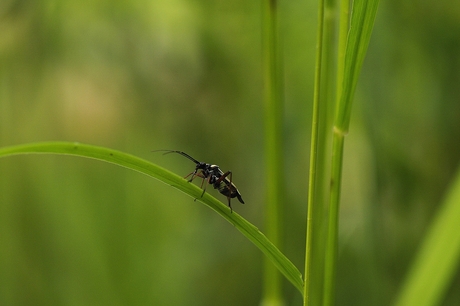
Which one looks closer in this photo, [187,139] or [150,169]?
[150,169]

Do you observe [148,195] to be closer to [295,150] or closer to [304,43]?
[295,150]

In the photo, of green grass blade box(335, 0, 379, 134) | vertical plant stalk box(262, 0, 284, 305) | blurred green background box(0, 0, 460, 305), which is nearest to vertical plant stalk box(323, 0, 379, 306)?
green grass blade box(335, 0, 379, 134)

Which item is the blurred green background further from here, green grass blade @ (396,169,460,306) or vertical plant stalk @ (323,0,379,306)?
vertical plant stalk @ (323,0,379,306)

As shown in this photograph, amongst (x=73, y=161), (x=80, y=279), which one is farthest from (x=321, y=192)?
(x=73, y=161)

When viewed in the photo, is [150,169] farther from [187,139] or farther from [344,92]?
[187,139]

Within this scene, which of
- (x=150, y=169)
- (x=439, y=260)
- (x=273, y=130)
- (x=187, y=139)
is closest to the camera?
(x=150, y=169)

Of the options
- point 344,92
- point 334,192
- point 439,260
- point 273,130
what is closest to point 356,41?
point 344,92
